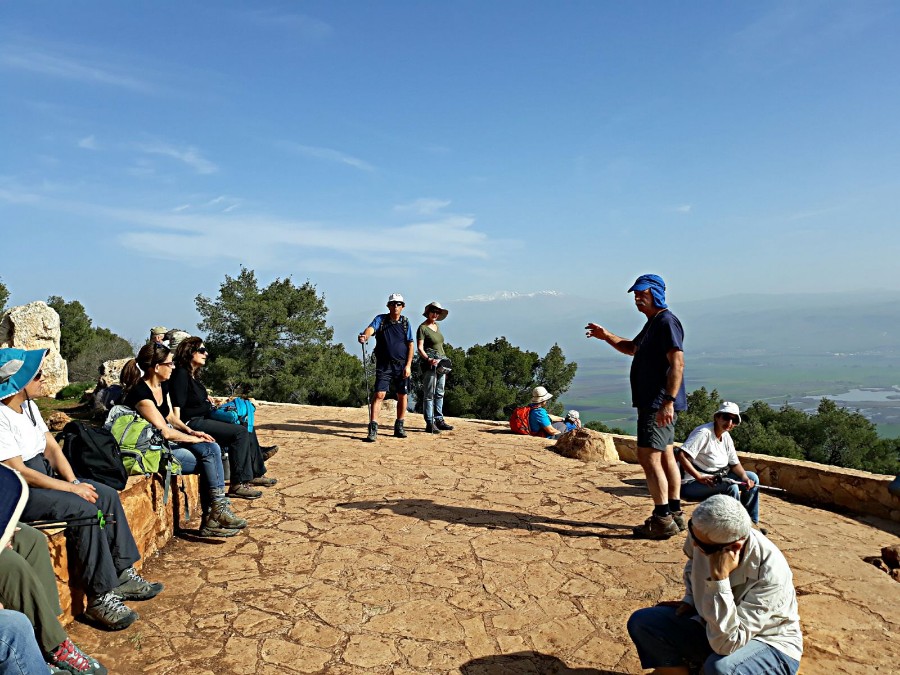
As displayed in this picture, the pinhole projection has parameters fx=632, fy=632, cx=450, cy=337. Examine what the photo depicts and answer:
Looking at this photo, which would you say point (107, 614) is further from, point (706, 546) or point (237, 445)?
point (706, 546)

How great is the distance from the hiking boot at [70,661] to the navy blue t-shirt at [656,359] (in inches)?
143

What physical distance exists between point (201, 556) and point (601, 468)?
4.31 metres

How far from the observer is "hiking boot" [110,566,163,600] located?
3725 mm

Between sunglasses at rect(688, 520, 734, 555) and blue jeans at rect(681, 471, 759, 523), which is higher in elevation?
sunglasses at rect(688, 520, 734, 555)

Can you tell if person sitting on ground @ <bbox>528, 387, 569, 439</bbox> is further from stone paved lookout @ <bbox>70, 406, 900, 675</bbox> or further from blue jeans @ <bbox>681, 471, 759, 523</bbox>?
blue jeans @ <bbox>681, 471, 759, 523</bbox>

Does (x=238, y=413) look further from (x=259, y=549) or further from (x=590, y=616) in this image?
(x=590, y=616)

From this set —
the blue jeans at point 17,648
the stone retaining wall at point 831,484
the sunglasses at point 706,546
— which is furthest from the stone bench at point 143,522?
the stone retaining wall at point 831,484

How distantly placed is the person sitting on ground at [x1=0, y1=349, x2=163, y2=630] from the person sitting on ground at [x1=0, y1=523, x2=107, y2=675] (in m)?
0.33

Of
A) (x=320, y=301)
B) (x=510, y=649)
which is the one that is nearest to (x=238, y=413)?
(x=510, y=649)

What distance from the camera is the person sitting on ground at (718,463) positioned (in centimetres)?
507

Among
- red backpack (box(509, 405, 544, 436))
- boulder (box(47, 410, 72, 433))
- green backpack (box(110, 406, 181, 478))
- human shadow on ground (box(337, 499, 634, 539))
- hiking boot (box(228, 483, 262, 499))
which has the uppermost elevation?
green backpack (box(110, 406, 181, 478))

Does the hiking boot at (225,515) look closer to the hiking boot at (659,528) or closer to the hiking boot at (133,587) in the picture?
the hiking boot at (133,587)

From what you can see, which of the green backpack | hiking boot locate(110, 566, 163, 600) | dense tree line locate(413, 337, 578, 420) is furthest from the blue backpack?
dense tree line locate(413, 337, 578, 420)

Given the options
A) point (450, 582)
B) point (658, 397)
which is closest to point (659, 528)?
point (658, 397)
